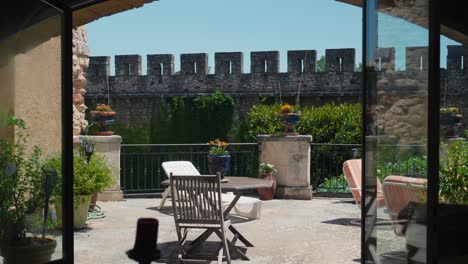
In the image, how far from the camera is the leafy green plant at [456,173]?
3291mm

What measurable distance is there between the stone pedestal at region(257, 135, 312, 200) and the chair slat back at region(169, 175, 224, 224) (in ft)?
13.5

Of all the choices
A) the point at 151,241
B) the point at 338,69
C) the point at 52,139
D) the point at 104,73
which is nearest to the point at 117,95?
the point at 104,73

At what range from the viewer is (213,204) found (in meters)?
4.75

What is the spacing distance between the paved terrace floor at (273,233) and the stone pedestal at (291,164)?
273 millimetres

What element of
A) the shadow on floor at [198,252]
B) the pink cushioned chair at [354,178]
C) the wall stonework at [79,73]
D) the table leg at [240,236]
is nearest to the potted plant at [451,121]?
the shadow on floor at [198,252]

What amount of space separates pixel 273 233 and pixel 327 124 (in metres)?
7.55

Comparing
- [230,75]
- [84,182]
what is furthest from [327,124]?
[84,182]

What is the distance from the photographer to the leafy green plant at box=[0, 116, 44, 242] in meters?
2.95

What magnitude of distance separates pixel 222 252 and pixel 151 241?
10.7 ft

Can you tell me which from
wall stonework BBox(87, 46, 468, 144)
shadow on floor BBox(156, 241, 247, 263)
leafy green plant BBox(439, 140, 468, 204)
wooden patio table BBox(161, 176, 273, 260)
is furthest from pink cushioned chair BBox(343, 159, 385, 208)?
wall stonework BBox(87, 46, 468, 144)

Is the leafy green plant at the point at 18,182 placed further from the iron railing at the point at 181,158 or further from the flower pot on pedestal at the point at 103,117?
the iron railing at the point at 181,158

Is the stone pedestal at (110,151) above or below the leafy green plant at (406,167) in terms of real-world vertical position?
below

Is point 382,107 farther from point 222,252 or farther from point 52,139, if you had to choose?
point 222,252

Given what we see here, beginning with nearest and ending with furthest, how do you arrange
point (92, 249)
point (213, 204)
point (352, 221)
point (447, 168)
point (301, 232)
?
point (447, 168)
point (213, 204)
point (92, 249)
point (301, 232)
point (352, 221)
